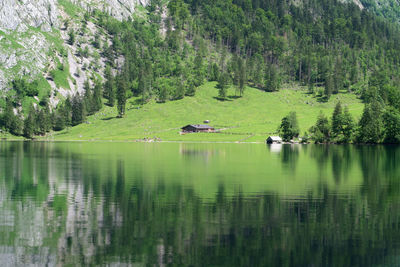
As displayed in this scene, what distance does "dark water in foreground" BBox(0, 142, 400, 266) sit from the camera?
3047 centimetres

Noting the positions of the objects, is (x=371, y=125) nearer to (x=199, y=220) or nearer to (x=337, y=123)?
(x=337, y=123)

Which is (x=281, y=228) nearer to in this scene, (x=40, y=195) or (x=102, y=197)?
(x=102, y=197)

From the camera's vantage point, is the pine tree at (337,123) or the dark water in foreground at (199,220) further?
the pine tree at (337,123)

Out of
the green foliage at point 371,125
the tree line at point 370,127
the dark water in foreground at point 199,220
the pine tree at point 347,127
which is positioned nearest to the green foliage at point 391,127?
the tree line at point 370,127

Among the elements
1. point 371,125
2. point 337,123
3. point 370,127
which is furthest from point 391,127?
point 337,123

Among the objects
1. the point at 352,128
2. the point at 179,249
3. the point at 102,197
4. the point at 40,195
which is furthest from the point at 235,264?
the point at 352,128

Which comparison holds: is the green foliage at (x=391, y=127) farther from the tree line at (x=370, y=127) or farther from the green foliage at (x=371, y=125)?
the green foliage at (x=371, y=125)

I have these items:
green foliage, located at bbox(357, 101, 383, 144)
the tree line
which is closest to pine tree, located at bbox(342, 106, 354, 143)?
the tree line

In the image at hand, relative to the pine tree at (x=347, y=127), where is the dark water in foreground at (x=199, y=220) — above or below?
below

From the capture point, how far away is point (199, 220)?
40125 millimetres

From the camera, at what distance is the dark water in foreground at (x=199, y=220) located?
30.5 meters

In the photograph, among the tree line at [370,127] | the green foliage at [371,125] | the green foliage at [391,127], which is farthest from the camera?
the green foliage at [371,125]

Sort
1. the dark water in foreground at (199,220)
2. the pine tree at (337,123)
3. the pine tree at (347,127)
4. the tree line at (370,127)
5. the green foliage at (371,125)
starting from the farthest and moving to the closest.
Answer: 1. the pine tree at (337,123)
2. the pine tree at (347,127)
3. the green foliage at (371,125)
4. the tree line at (370,127)
5. the dark water in foreground at (199,220)

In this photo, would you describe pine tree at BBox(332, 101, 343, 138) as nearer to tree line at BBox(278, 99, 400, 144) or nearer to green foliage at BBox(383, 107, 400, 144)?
tree line at BBox(278, 99, 400, 144)
